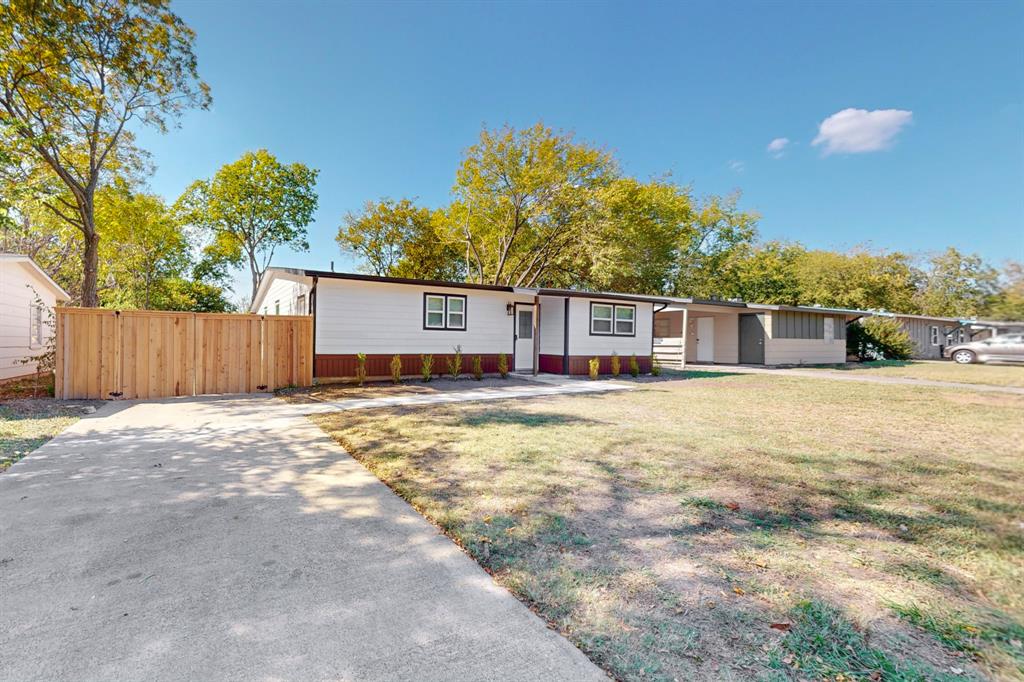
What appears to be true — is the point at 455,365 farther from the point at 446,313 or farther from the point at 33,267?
the point at 33,267

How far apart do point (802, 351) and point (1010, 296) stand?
72.7 feet

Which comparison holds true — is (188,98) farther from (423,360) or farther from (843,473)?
(843,473)

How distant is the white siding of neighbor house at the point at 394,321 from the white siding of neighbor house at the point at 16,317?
20.8 feet

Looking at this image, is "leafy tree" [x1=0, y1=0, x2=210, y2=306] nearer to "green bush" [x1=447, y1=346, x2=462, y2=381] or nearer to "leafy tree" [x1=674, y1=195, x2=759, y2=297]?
"green bush" [x1=447, y1=346, x2=462, y2=381]

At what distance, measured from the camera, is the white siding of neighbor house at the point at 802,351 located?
18.8 m

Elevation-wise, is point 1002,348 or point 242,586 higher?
point 1002,348

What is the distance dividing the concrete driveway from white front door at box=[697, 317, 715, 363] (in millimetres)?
20149

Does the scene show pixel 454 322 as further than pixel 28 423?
Yes

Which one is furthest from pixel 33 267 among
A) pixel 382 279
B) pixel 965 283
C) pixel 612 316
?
pixel 965 283

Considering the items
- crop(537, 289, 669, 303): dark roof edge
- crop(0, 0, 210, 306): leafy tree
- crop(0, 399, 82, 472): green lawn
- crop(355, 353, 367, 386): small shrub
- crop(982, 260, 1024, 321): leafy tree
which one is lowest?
crop(0, 399, 82, 472): green lawn

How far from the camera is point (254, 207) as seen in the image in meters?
26.0

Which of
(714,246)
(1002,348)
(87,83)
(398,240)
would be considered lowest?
(1002,348)

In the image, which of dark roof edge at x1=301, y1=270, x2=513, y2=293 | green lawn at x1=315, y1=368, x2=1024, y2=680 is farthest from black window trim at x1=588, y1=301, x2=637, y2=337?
green lawn at x1=315, y1=368, x2=1024, y2=680

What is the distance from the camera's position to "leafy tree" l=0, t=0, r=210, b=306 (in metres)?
9.74
